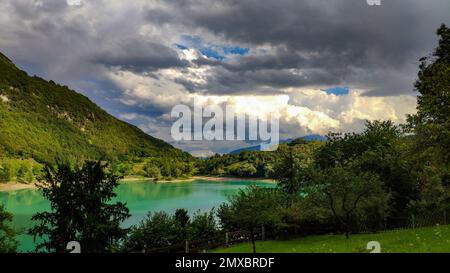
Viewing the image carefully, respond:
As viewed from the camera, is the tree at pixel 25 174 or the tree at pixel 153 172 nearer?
the tree at pixel 25 174

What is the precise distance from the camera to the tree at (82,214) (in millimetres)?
23109

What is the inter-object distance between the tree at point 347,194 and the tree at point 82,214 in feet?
44.5

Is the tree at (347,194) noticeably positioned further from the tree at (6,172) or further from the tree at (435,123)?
the tree at (6,172)

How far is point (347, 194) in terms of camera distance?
2839 centimetres

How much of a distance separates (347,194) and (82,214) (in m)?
18.1

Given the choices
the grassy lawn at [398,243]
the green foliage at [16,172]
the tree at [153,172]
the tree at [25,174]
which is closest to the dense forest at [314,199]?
the grassy lawn at [398,243]

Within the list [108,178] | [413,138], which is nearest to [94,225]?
[108,178]

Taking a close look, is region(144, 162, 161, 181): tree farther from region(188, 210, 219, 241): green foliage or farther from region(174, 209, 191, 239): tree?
region(188, 210, 219, 241): green foliage

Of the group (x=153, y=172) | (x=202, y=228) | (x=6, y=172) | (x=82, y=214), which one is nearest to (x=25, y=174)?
(x=6, y=172)

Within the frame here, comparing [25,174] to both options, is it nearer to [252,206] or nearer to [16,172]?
[16,172]

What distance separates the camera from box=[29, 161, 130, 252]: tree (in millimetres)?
23109

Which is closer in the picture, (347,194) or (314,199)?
(347,194)
